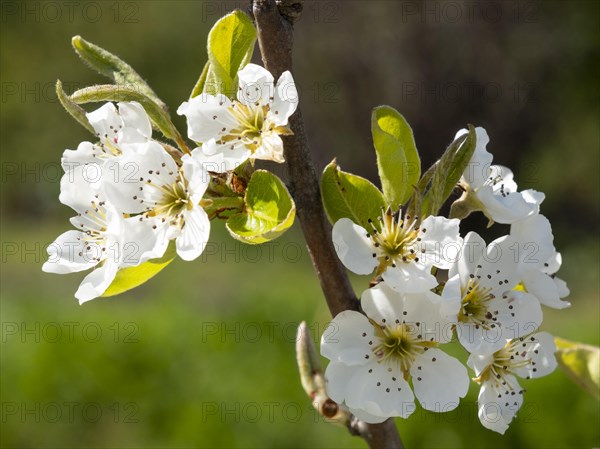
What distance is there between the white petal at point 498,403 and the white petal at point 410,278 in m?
0.17

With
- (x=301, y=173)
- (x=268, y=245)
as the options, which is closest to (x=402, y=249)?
(x=301, y=173)

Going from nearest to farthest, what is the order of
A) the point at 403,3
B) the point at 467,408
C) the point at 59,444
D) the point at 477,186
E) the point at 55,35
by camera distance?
the point at 477,186
the point at 467,408
the point at 59,444
the point at 403,3
the point at 55,35

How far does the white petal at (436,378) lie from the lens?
2.42ft

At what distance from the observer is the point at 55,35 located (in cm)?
905

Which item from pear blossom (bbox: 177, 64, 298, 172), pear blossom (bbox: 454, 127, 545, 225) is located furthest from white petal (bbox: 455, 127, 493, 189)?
Result: pear blossom (bbox: 177, 64, 298, 172)

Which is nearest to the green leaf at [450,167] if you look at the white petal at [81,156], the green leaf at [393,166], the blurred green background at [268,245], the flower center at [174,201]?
the green leaf at [393,166]

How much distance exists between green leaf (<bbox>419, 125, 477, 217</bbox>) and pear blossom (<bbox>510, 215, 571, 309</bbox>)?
8 centimetres

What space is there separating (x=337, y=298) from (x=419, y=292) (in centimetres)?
12

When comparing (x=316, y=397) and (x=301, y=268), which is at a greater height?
(x=316, y=397)

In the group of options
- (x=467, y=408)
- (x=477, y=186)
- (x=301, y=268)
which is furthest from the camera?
(x=301, y=268)

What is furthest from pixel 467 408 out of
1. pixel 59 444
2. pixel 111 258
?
pixel 111 258

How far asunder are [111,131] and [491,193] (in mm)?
399

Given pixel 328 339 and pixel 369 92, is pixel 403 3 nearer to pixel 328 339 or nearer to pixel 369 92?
pixel 369 92

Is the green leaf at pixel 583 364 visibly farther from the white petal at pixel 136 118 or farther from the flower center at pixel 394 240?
the white petal at pixel 136 118
